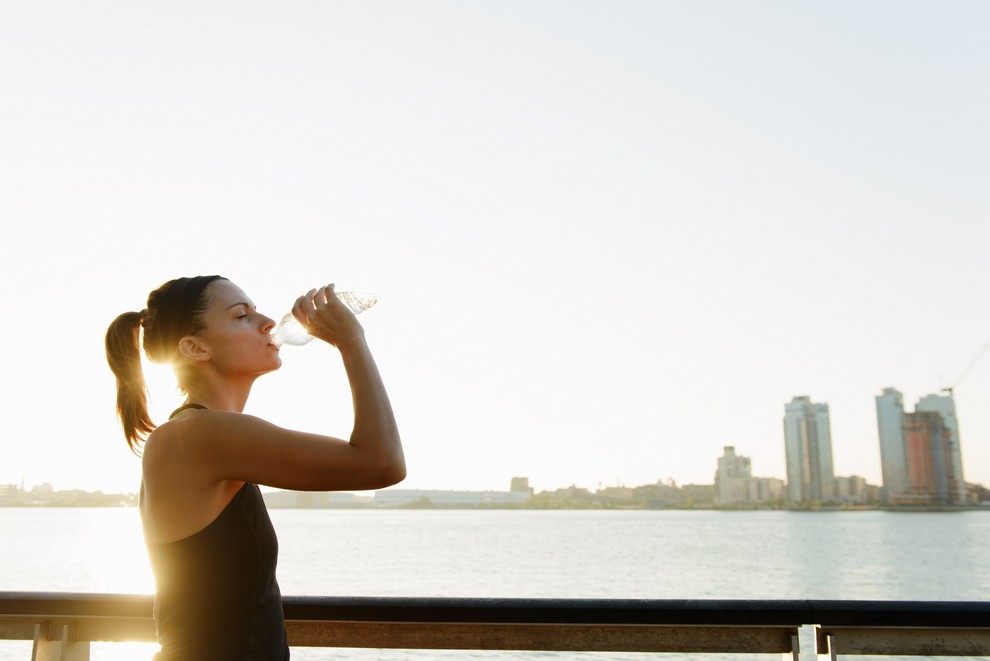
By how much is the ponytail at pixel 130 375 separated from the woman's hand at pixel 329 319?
0.37 metres

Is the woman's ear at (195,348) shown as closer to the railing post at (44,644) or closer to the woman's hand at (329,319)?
the woman's hand at (329,319)

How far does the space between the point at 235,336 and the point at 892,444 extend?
302 ft

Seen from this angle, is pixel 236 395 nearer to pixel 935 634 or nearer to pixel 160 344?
pixel 160 344

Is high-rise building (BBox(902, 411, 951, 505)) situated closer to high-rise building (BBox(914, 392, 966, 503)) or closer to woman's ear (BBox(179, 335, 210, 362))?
high-rise building (BBox(914, 392, 966, 503))

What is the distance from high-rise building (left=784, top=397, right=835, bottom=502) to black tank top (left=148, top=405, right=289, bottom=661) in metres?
93.0

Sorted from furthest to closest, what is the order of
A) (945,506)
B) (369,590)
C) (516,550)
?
(945,506) < (516,550) < (369,590)

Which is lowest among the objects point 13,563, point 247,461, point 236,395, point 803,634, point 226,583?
point 13,563

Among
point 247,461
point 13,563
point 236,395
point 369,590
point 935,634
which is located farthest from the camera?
point 13,563

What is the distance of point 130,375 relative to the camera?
1.49 metres

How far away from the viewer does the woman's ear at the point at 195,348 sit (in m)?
1.36

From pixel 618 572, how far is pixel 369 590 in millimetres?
12691

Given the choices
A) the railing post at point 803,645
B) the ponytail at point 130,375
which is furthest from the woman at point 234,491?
the railing post at point 803,645

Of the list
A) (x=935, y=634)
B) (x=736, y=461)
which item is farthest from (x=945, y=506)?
(x=935, y=634)

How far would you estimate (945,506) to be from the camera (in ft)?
280
